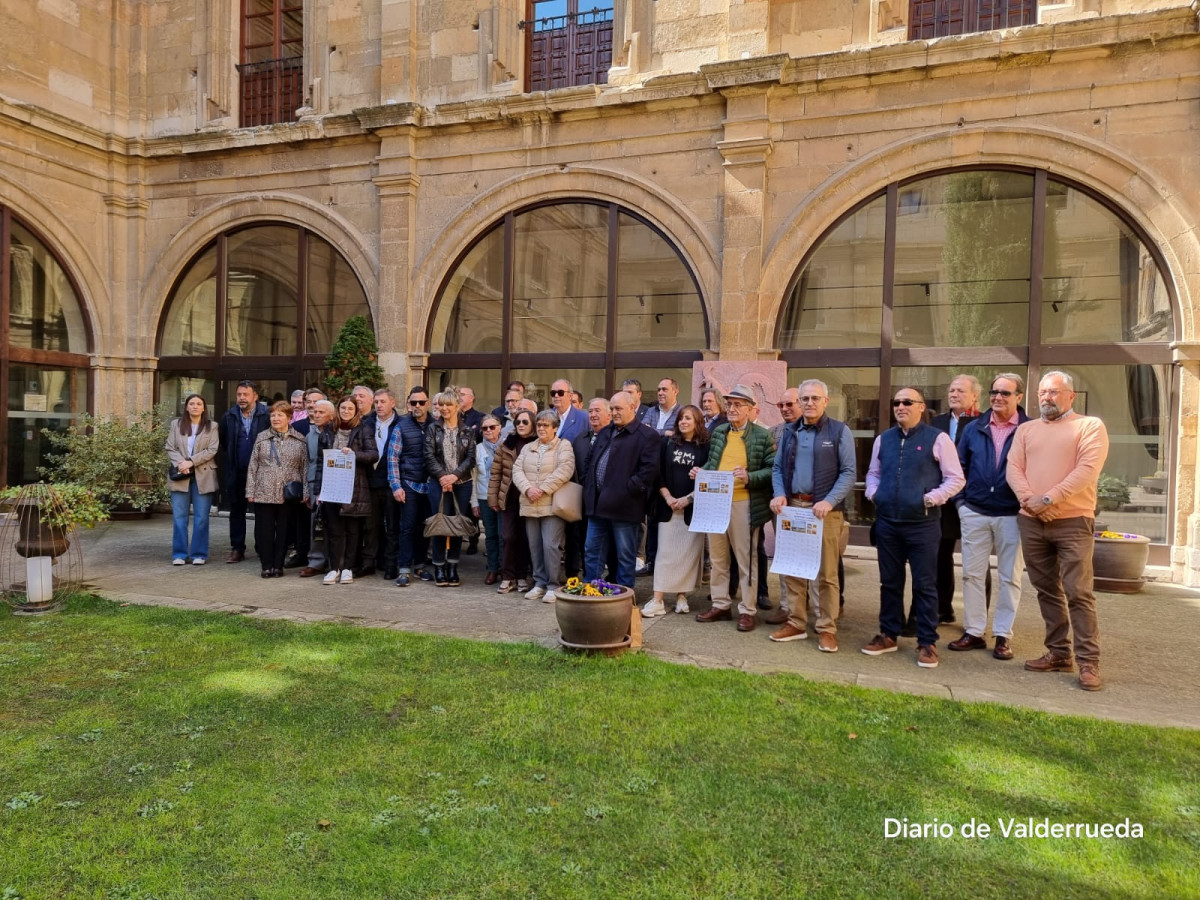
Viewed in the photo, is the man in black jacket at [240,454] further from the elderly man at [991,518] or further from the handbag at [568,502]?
the elderly man at [991,518]

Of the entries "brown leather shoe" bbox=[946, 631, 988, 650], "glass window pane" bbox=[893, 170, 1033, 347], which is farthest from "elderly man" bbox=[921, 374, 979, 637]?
"glass window pane" bbox=[893, 170, 1033, 347]

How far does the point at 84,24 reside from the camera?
40.9 ft

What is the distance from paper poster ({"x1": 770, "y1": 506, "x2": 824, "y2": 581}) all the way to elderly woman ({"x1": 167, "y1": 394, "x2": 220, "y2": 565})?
6514 millimetres

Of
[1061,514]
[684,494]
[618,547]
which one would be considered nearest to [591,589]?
[618,547]

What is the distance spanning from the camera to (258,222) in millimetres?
12617

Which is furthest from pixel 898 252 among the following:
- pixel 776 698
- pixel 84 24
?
pixel 84 24

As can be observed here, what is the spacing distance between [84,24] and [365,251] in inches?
255

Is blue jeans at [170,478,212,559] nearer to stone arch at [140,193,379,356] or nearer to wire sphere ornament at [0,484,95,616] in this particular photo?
wire sphere ornament at [0,484,95,616]

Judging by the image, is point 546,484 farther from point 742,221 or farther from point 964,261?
point 964,261

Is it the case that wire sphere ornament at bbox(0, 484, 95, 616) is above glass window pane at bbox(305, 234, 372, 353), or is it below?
below

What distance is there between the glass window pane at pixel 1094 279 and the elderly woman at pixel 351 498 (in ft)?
26.8

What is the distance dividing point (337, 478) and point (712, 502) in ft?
12.8

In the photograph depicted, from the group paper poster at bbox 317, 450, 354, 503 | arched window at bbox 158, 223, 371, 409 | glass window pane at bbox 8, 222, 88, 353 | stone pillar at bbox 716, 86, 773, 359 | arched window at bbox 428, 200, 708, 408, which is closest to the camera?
paper poster at bbox 317, 450, 354, 503

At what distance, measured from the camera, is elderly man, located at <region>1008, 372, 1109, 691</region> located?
4.86 m
